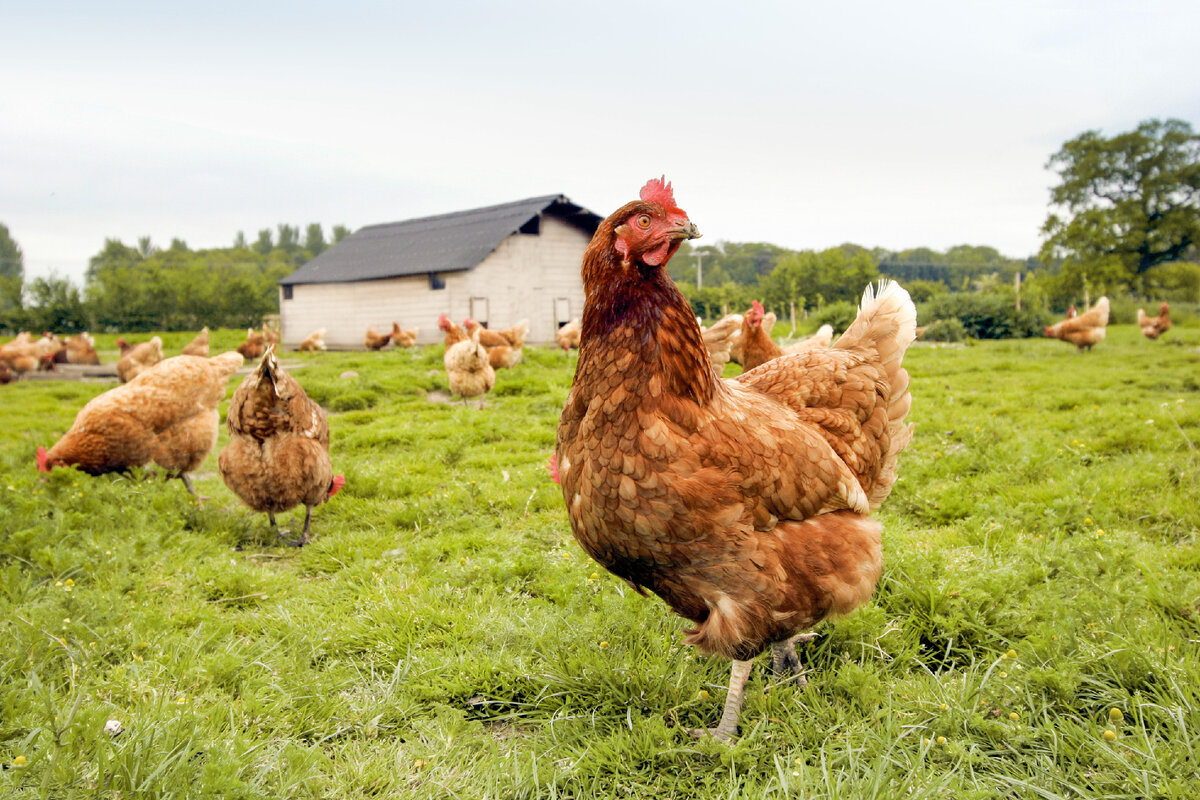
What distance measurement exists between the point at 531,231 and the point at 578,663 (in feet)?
73.4

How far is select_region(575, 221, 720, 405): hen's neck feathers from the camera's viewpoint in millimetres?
2252

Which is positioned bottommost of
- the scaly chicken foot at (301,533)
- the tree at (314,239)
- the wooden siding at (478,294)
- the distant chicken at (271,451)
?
the scaly chicken foot at (301,533)

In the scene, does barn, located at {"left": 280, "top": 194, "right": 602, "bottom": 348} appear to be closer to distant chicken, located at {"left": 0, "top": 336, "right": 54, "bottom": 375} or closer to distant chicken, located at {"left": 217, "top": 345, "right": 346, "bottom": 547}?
distant chicken, located at {"left": 0, "top": 336, "right": 54, "bottom": 375}

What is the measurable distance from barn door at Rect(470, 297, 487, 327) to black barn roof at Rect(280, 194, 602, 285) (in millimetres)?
1221

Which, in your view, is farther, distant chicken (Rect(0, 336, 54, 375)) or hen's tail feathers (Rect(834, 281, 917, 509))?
distant chicken (Rect(0, 336, 54, 375))

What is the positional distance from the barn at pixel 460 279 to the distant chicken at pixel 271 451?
1674cm

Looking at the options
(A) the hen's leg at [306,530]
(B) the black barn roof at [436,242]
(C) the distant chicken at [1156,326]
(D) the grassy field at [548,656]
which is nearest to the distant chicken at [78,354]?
(B) the black barn roof at [436,242]

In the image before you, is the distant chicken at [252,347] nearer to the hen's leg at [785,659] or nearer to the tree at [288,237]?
the hen's leg at [785,659]

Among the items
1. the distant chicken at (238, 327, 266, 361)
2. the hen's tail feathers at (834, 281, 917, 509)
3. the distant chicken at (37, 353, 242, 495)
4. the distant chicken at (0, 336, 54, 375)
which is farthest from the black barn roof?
the hen's tail feathers at (834, 281, 917, 509)

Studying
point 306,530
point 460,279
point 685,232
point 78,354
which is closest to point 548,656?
point 685,232

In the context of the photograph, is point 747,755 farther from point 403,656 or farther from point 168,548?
point 168,548

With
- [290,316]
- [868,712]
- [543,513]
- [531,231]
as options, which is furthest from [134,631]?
[290,316]

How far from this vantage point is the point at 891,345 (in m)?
3.20

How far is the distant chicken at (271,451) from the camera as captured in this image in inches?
187
